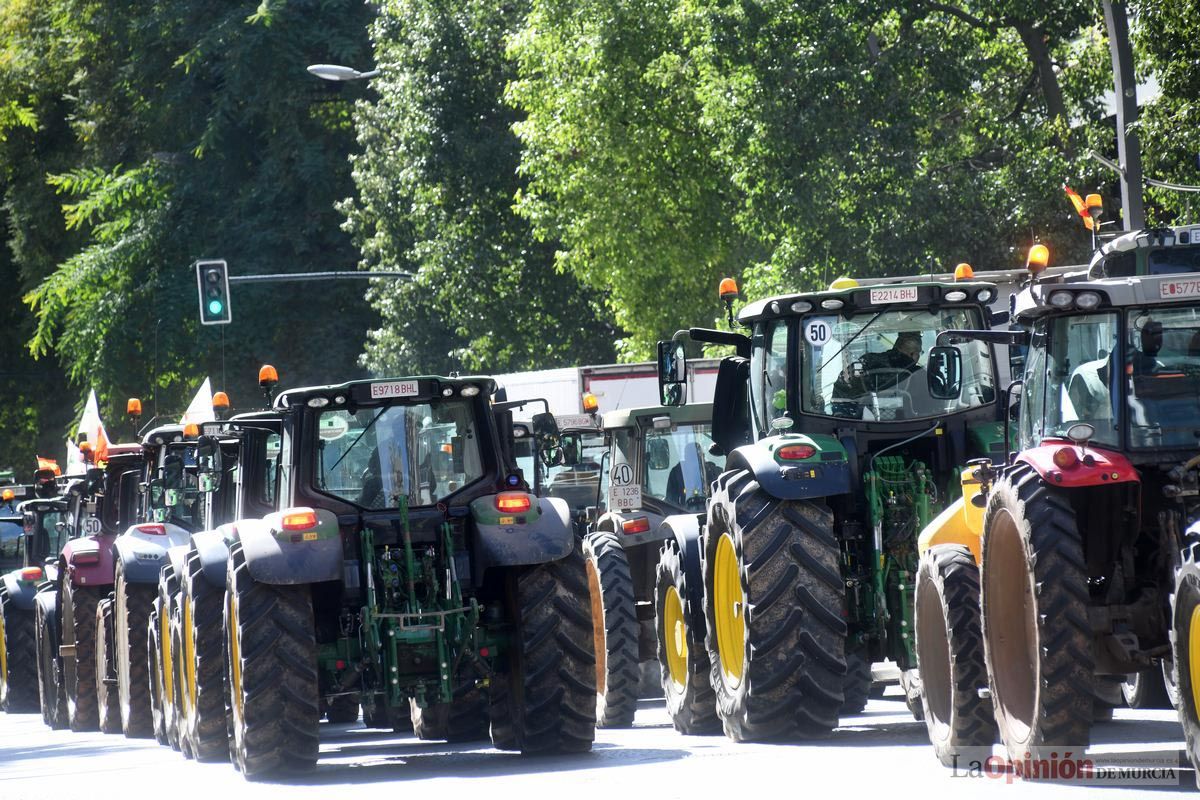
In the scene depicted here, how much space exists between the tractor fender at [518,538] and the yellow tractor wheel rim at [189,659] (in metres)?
→ 2.55

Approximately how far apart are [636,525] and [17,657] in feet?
37.6

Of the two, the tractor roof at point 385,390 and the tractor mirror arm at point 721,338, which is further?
the tractor roof at point 385,390

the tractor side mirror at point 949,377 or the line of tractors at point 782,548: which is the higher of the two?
the tractor side mirror at point 949,377

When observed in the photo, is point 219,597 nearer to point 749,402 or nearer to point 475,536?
point 475,536

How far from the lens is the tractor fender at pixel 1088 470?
8.81m

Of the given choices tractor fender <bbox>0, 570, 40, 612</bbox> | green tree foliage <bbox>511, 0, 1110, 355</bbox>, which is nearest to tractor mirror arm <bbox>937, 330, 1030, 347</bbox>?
tractor fender <bbox>0, 570, 40, 612</bbox>

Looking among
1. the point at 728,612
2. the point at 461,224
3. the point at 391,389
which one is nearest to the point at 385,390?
the point at 391,389

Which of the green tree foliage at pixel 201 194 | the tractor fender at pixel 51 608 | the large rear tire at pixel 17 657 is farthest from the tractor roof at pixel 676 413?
the green tree foliage at pixel 201 194

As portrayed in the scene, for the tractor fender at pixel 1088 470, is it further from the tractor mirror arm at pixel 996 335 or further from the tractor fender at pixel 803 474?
the tractor fender at pixel 803 474

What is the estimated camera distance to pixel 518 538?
Answer: 12.4m

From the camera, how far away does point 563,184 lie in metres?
34.7

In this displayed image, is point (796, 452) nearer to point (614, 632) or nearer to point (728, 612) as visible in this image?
point (728, 612)

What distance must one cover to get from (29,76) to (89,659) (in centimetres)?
3102

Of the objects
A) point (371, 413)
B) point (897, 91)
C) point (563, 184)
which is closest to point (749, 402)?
point (371, 413)
